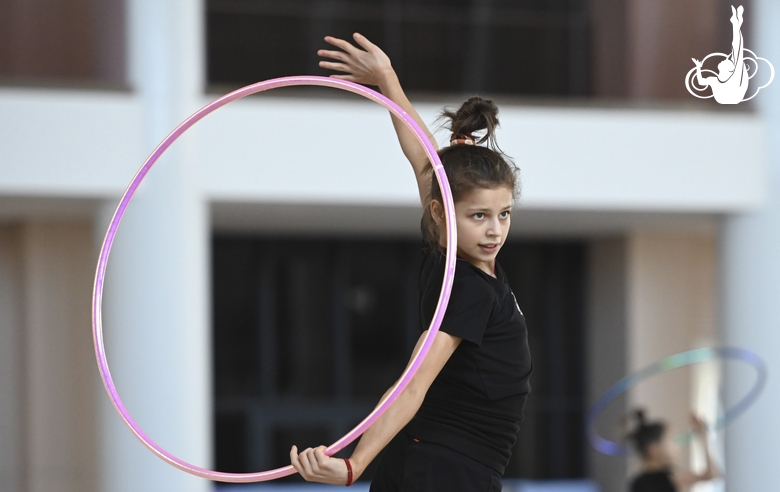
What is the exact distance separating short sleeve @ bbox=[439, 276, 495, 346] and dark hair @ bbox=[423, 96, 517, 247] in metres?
0.18

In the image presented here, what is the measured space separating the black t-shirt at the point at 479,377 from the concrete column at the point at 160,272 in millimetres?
4241

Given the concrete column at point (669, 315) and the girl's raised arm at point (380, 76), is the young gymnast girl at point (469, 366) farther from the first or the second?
the concrete column at point (669, 315)

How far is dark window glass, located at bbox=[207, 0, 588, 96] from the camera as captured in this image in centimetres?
A: 791

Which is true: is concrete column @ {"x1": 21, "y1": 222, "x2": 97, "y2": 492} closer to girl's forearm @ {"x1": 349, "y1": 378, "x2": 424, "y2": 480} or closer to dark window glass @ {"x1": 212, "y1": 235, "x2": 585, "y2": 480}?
dark window glass @ {"x1": 212, "y1": 235, "x2": 585, "y2": 480}

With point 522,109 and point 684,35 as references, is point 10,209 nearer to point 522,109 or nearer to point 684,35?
point 522,109

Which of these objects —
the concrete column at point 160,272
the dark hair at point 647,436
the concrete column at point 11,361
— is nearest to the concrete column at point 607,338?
the dark hair at point 647,436

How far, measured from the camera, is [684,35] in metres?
7.04

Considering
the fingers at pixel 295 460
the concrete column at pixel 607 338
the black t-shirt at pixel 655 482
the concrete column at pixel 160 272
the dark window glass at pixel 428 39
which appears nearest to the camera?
the fingers at pixel 295 460

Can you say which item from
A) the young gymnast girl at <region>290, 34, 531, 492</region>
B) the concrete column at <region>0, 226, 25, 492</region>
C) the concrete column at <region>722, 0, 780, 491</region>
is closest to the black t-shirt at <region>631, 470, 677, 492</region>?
the concrete column at <region>722, 0, 780, 491</region>

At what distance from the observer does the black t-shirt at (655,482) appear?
4.84 m

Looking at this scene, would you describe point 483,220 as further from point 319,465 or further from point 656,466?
point 656,466

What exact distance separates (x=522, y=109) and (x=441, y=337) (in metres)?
4.82

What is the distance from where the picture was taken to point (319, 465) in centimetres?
177

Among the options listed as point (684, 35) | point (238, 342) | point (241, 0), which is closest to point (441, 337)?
point (684, 35)
